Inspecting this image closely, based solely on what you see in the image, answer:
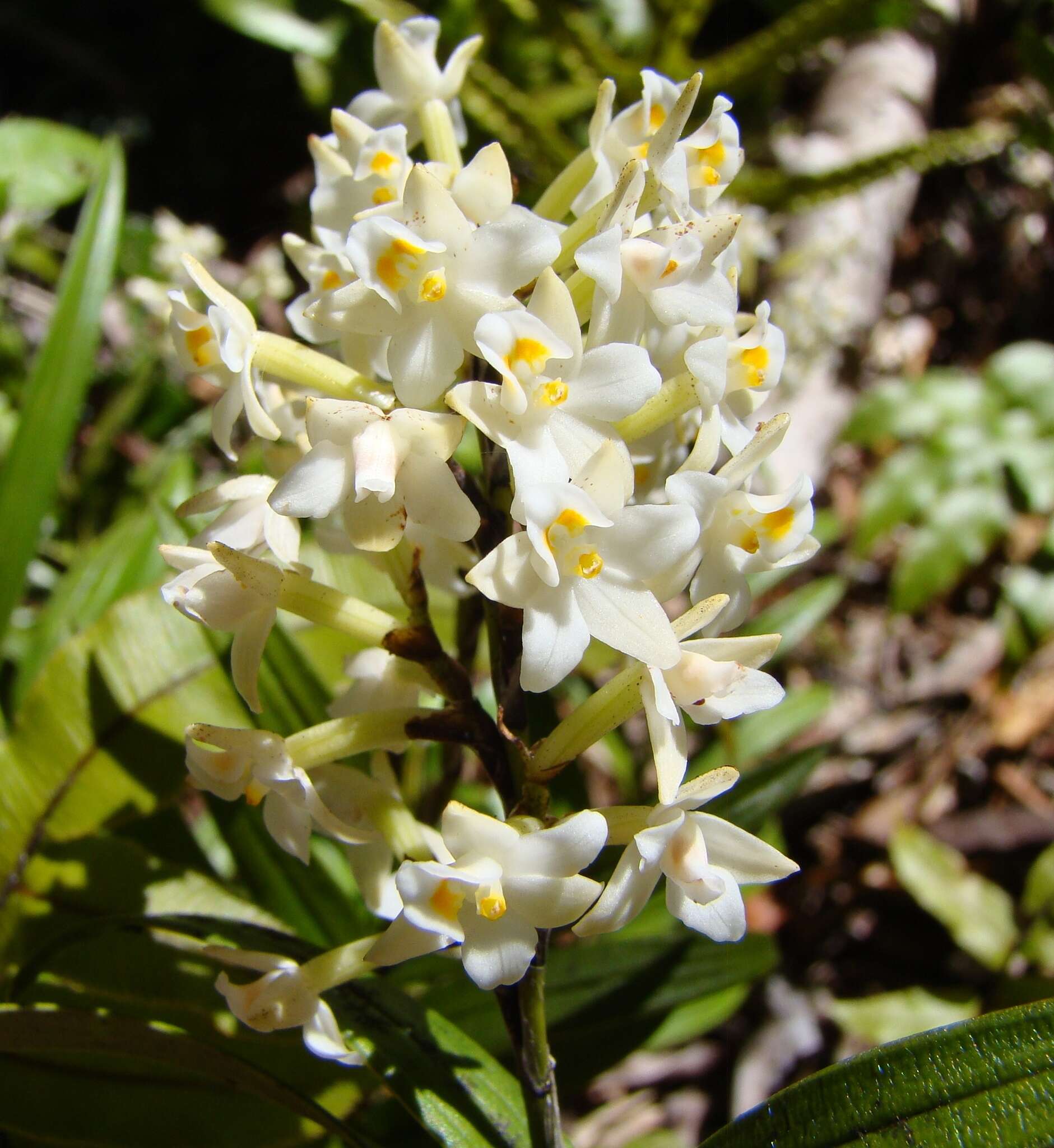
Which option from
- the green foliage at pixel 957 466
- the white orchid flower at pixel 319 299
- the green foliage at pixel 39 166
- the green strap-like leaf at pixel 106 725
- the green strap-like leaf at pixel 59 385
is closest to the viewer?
the white orchid flower at pixel 319 299

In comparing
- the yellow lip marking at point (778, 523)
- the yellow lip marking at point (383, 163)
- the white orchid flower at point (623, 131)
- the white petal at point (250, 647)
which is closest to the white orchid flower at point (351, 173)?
the yellow lip marking at point (383, 163)

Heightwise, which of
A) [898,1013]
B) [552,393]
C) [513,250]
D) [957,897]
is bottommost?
[898,1013]

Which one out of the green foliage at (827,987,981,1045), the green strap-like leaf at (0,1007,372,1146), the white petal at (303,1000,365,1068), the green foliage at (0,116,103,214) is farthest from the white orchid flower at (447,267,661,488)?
the green foliage at (827,987,981,1045)

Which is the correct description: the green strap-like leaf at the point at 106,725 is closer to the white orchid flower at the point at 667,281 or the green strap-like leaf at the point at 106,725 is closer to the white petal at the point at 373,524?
the white petal at the point at 373,524

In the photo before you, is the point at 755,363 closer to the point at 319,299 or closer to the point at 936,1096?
the point at 319,299

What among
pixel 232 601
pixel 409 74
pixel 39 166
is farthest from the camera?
pixel 39 166

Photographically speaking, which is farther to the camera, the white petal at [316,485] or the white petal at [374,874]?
the white petal at [374,874]

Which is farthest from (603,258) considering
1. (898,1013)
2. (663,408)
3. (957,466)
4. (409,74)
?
(957,466)

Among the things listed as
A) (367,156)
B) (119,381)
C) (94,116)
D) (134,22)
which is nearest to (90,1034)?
(367,156)
